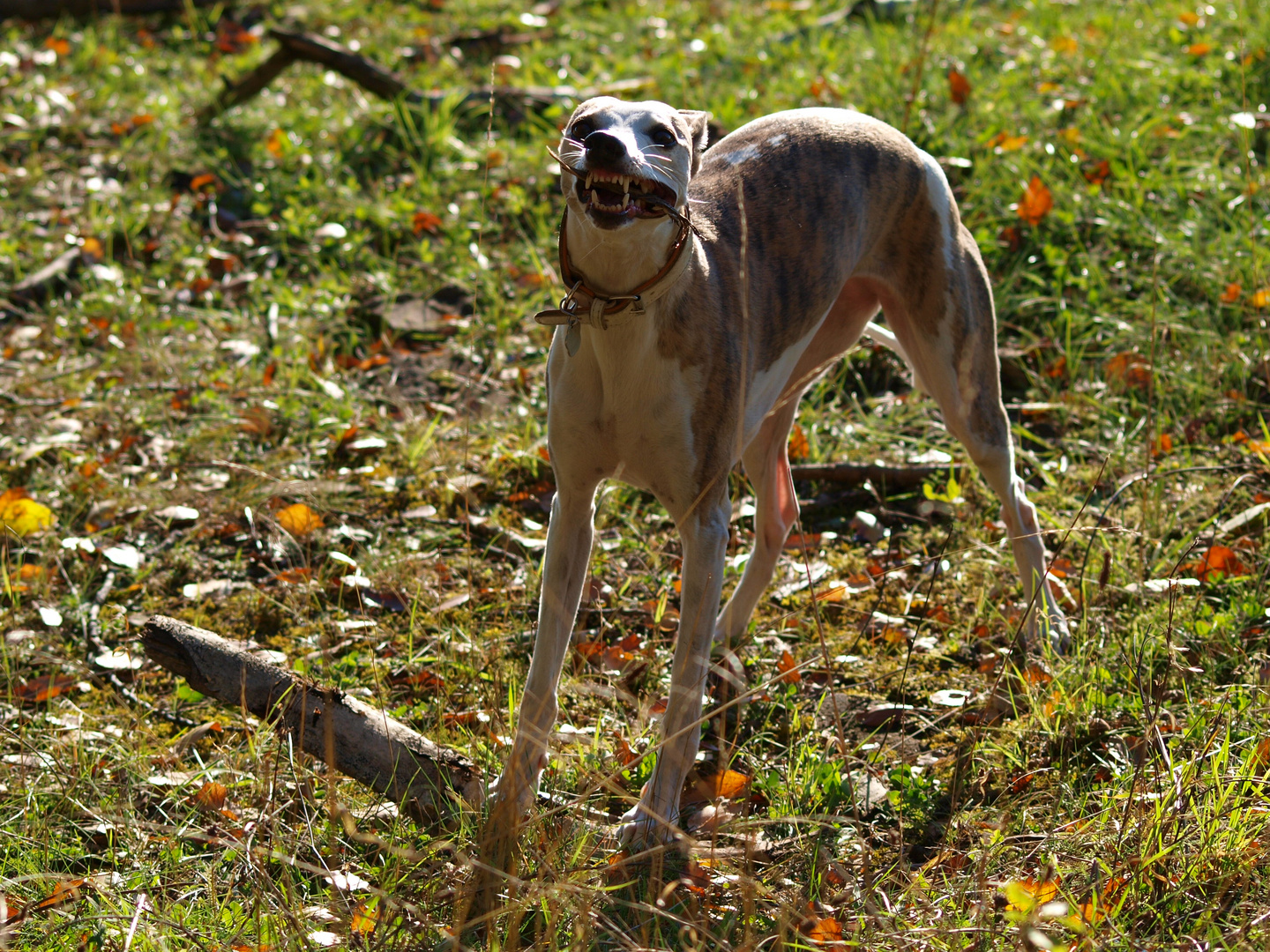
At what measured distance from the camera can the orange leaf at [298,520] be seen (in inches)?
146

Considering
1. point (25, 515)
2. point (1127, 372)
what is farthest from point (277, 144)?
point (1127, 372)

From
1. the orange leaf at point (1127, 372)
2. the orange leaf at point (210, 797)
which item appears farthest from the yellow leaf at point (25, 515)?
the orange leaf at point (1127, 372)

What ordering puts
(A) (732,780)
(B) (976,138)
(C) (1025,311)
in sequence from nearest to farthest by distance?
1. (A) (732,780)
2. (C) (1025,311)
3. (B) (976,138)

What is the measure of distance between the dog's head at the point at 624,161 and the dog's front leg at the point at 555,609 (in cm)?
71

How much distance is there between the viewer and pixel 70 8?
801 cm

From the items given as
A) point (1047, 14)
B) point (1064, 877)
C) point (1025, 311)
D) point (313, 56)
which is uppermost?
point (1047, 14)

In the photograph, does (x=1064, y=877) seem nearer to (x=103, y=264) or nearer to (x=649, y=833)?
(x=649, y=833)

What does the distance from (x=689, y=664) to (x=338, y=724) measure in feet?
2.60

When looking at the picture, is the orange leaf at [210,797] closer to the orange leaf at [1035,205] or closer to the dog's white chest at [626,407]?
the dog's white chest at [626,407]

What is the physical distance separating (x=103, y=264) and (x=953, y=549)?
13.4ft

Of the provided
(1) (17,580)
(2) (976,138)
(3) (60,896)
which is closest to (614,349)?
(3) (60,896)

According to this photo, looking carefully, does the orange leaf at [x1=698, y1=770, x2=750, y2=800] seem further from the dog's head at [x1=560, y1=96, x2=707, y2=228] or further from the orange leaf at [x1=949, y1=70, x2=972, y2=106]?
the orange leaf at [x1=949, y1=70, x2=972, y2=106]

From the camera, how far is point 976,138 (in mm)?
5277

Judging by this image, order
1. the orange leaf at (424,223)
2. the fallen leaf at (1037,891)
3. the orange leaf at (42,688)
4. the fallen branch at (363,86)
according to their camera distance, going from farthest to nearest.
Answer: the fallen branch at (363,86) → the orange leaf at (424,223) → the orange leaf at (42,688) → the fallen leaf at (1037,891)
